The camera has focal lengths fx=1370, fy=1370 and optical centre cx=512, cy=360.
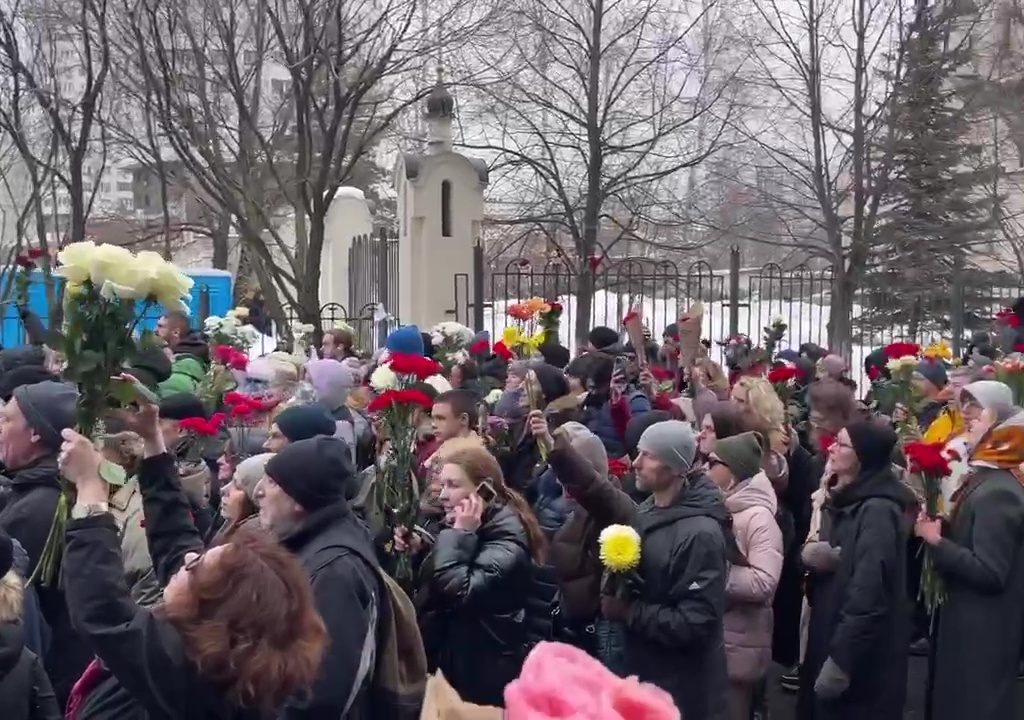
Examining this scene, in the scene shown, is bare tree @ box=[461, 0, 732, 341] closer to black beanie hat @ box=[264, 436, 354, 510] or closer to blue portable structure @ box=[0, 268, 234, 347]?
blue portable structure @ box=[0, 268, 234, 347]

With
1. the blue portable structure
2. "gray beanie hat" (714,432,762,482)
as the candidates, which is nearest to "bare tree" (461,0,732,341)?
the blue portable structure

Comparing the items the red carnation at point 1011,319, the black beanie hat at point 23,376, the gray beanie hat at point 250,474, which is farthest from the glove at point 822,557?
the red carnation at point 1011,319

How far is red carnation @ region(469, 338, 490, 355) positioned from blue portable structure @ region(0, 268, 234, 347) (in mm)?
2211

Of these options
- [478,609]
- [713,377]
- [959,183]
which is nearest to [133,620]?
[478,609]

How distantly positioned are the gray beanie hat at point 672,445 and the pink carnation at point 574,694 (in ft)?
11.0

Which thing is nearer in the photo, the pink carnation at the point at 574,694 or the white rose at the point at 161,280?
the pink carnation at the point at 574,694

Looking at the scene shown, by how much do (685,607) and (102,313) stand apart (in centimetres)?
256

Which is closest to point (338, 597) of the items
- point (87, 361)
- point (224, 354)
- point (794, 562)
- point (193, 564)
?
point (193, 564)

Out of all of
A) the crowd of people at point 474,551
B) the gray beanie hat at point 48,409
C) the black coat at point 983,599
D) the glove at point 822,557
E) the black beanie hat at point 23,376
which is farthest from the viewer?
the black beanie hat at point 23,376

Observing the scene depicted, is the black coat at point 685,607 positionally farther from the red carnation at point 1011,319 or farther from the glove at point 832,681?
the red carnation at point 1011,319

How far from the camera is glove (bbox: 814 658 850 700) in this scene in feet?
19.3

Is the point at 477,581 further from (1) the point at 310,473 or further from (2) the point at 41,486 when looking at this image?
(2) the point at 41,486

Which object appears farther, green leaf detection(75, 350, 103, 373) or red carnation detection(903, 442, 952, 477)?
red carnation detection(903, 442, 952, 477)

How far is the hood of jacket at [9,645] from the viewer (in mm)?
3703
